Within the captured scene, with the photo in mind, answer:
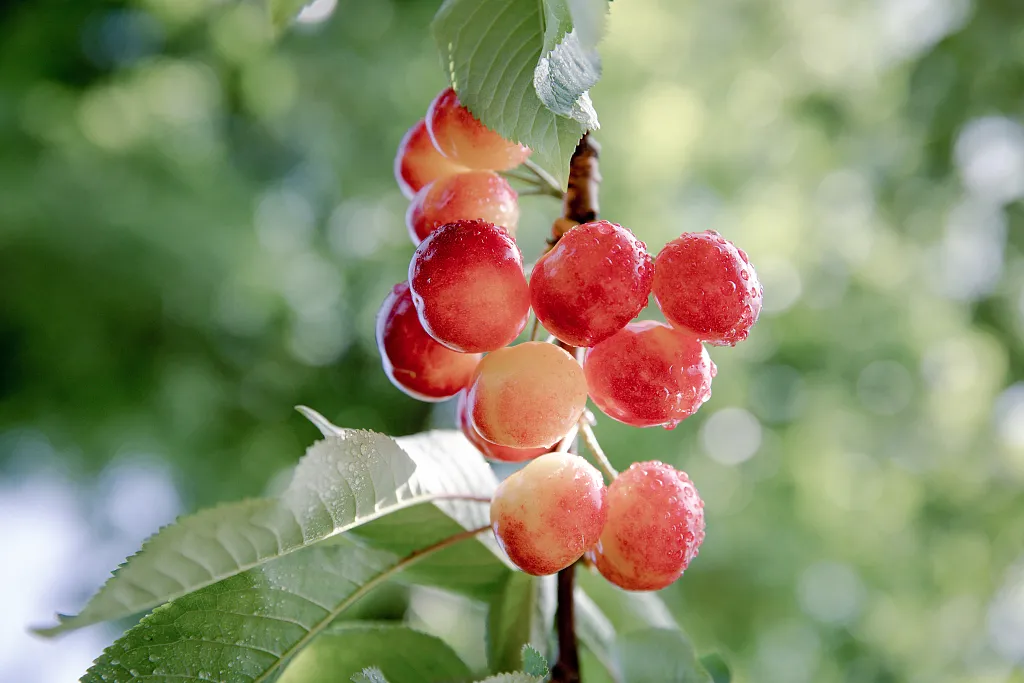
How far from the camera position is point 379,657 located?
56cm

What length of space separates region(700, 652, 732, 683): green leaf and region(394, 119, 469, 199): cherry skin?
45cm

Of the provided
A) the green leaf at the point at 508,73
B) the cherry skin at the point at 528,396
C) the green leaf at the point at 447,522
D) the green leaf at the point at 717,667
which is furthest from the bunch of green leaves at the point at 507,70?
the green leaf at the point at 717,667

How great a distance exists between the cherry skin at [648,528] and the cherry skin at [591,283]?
3.9 inches

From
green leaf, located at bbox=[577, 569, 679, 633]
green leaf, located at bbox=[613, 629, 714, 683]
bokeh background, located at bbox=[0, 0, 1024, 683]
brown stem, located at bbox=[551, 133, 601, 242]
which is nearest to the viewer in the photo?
brown stem, located at bbox=[551, 133, 601, 242]

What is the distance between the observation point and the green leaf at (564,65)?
362 mm

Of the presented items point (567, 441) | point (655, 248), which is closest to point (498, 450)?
point (567, 441)

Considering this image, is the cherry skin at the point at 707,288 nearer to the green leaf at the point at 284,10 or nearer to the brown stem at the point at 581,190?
the brown stem at the point at 581,190

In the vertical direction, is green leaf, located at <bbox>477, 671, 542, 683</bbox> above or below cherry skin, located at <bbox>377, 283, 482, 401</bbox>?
below

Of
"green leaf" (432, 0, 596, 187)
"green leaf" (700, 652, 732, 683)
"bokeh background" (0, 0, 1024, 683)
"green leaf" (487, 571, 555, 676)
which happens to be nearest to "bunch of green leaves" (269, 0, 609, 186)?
"green leaf" (432, 0, 596, 187)

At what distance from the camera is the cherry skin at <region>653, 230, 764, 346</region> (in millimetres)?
435

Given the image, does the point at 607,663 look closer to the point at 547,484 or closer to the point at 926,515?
the point at 547,484

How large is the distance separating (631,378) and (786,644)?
3.21 meters

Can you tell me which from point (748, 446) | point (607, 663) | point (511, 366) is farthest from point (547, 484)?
point (748, 446)

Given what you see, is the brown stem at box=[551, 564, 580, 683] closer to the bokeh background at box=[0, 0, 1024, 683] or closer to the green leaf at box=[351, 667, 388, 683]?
the green leaf at box=[351, 667, 388, 683]
